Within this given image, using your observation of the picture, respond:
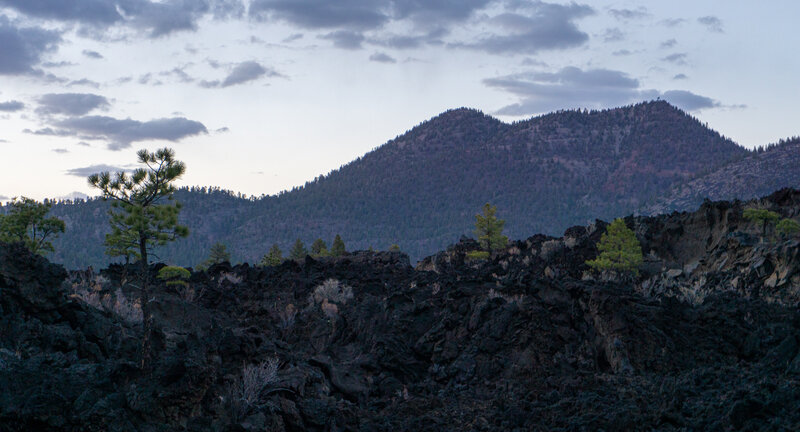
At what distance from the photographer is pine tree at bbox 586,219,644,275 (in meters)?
28.4

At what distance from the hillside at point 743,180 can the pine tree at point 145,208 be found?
402ft

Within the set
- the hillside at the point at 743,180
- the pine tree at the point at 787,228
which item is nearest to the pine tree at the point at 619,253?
the pine tree at the point at 787,228

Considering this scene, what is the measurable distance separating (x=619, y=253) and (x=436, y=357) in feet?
45.0

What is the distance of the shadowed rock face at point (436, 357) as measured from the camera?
11.3 metres

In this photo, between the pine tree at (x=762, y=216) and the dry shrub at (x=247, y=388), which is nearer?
the dry shrub at (x=247, y=388)

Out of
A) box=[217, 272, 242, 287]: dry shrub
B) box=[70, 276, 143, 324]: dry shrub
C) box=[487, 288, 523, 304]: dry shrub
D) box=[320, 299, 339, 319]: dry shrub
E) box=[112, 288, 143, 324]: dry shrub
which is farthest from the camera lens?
box=[217, 272, 242, 287]: dry shrub

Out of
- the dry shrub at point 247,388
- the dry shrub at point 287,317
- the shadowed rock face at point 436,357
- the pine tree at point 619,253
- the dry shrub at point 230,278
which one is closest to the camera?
the shadowed rock face at point 436,357

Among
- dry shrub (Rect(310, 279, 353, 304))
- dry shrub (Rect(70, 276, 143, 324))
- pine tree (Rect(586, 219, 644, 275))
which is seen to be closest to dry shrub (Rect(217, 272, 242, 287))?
dry shrub (Rect(310, 279, 353, 304))

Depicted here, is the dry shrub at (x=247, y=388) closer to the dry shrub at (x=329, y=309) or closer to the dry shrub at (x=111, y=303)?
the dry shrub at (x=111, y=303)

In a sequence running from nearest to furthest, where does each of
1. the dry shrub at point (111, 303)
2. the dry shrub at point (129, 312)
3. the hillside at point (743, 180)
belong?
the dry shrub at point (129, 312), the dry shrub at point (111, 303), the hillside at point (743, 180)

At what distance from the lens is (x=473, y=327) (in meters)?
18.3

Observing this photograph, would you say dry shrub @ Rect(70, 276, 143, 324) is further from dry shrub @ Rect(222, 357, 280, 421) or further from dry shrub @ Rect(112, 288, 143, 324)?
dry shrub @ Rect(222, 357, 280, 421)

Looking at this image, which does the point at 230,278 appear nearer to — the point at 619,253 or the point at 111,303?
the point at 111,303

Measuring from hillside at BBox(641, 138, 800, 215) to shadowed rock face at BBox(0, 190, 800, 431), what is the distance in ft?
363
